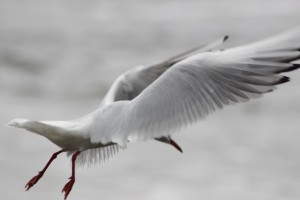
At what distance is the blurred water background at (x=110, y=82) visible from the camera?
15.8ft

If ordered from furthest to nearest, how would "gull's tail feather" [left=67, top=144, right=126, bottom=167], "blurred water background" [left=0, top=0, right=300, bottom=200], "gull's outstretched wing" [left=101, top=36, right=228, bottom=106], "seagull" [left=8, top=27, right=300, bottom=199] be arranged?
"blurred water background" [left=0, top=0, right=300, bottom=200] → "gull's outstretched wing" [left=101, top=36, right=228, bottom=106] → "gull's tail feather" [left=67, top=144, right=126, bottom=167] → "seagull" [left=8, top=27, right=300, bottom=199]

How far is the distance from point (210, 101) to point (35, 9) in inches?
255

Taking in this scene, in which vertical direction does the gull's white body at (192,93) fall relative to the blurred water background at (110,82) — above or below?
below

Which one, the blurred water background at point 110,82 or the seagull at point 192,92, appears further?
the blurred water background at point 110,82

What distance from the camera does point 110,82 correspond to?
6.78m

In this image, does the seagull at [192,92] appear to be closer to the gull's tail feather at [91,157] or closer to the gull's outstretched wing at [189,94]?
the gull's outstretched wing at [189,94]

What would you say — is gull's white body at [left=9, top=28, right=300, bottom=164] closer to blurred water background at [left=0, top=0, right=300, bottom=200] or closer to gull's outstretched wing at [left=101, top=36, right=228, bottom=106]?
gull's outstretched wing at [left=101, top=36, right=228, bottom=106]

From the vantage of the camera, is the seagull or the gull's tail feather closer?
the seagull

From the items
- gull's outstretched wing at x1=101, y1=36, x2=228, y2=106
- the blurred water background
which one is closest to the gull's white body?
gull's outstretched wing at x1=101, y1=36, x2=228, y2=106

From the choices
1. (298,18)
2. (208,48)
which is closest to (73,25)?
(298,18)

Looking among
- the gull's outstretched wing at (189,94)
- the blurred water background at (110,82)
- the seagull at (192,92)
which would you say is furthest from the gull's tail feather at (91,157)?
the blurred water background at (110,82)

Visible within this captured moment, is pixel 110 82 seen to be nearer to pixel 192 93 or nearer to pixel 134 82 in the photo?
pixel 134 82

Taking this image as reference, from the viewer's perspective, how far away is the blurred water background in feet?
15.8

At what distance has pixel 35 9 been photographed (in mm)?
9227
